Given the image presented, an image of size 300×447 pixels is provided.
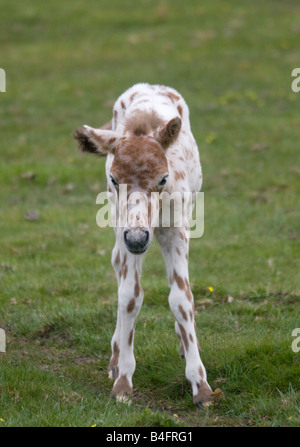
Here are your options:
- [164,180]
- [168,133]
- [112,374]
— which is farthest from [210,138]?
[164,180]

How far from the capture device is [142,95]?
6.74m

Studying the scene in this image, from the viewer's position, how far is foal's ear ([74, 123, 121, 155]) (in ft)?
18.6

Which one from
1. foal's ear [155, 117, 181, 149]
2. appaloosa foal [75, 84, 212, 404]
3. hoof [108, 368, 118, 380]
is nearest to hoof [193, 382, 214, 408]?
appaloosa foal [75, 84, 212, 404]

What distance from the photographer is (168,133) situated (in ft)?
18.5

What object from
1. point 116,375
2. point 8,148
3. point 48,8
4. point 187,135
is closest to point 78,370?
point 116,375

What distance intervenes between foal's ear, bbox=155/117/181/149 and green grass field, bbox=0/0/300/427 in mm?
1948

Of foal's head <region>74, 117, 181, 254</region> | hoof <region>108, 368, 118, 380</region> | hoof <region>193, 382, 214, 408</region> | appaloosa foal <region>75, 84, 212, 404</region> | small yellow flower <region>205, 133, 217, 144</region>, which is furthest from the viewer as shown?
small yellow flower <region>205, 133, 217, 144</region>

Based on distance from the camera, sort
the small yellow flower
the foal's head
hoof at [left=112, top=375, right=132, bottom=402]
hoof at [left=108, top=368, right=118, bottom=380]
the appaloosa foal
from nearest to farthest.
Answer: the foal's head < the appaloosa foal < hoof at [left=112, top=375, right=132, bottom=402] < hoof at [left=108, top=368, right=118, bottom=380] < the small yellow flower

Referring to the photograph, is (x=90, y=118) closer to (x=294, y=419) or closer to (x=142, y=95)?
(x=142, y=95)

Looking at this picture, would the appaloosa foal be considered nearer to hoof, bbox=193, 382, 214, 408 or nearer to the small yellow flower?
hoof, bbox=193, 382, 214, 408

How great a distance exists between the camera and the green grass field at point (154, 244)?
5984 mm

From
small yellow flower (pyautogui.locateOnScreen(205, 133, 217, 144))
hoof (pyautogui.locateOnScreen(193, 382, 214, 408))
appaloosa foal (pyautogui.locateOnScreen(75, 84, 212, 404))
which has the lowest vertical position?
hoof (pyautogui.locateOnScreen(193, 382, 214, 408))

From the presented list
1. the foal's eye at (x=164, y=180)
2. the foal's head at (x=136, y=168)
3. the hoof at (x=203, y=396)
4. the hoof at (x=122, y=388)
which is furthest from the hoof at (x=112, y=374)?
the foal's eye at (x=164, y=180)

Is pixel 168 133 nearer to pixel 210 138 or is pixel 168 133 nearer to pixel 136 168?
pixel 136 168
